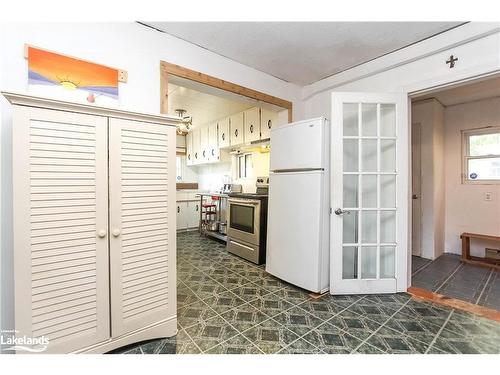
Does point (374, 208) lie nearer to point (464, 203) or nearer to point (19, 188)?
point (464, 203)

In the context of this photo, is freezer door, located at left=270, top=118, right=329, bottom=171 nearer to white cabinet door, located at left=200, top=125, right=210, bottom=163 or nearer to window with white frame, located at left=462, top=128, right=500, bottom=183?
white cabinet door, located at left=200, top=125, right=210, bottom=163

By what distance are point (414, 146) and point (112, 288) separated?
456 cm

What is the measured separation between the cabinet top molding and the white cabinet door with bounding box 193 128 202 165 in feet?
13.3

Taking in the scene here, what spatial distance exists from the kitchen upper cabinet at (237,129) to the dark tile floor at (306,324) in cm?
260

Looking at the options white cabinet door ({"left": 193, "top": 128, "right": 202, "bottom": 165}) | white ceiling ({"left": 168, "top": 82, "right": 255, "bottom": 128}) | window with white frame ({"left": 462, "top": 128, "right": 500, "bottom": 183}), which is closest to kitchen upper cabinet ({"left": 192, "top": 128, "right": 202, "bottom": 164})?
white cabinet door ({"left": 193, "top": 128, "right": 202, "bottom": 165})

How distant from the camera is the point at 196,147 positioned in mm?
5809

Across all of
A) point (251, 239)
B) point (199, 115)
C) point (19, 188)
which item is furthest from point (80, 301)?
point (199, 115)

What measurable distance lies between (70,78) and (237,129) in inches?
116

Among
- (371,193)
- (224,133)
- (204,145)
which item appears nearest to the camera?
(371,193)

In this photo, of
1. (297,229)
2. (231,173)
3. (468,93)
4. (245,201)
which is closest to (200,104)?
(231,173)

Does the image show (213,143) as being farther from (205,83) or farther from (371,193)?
(371,193)

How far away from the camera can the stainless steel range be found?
10.8ft

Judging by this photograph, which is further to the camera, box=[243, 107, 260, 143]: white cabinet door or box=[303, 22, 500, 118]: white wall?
box=[243, 107, 260, 143]: white cabinet door

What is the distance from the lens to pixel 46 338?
129 centimetres
